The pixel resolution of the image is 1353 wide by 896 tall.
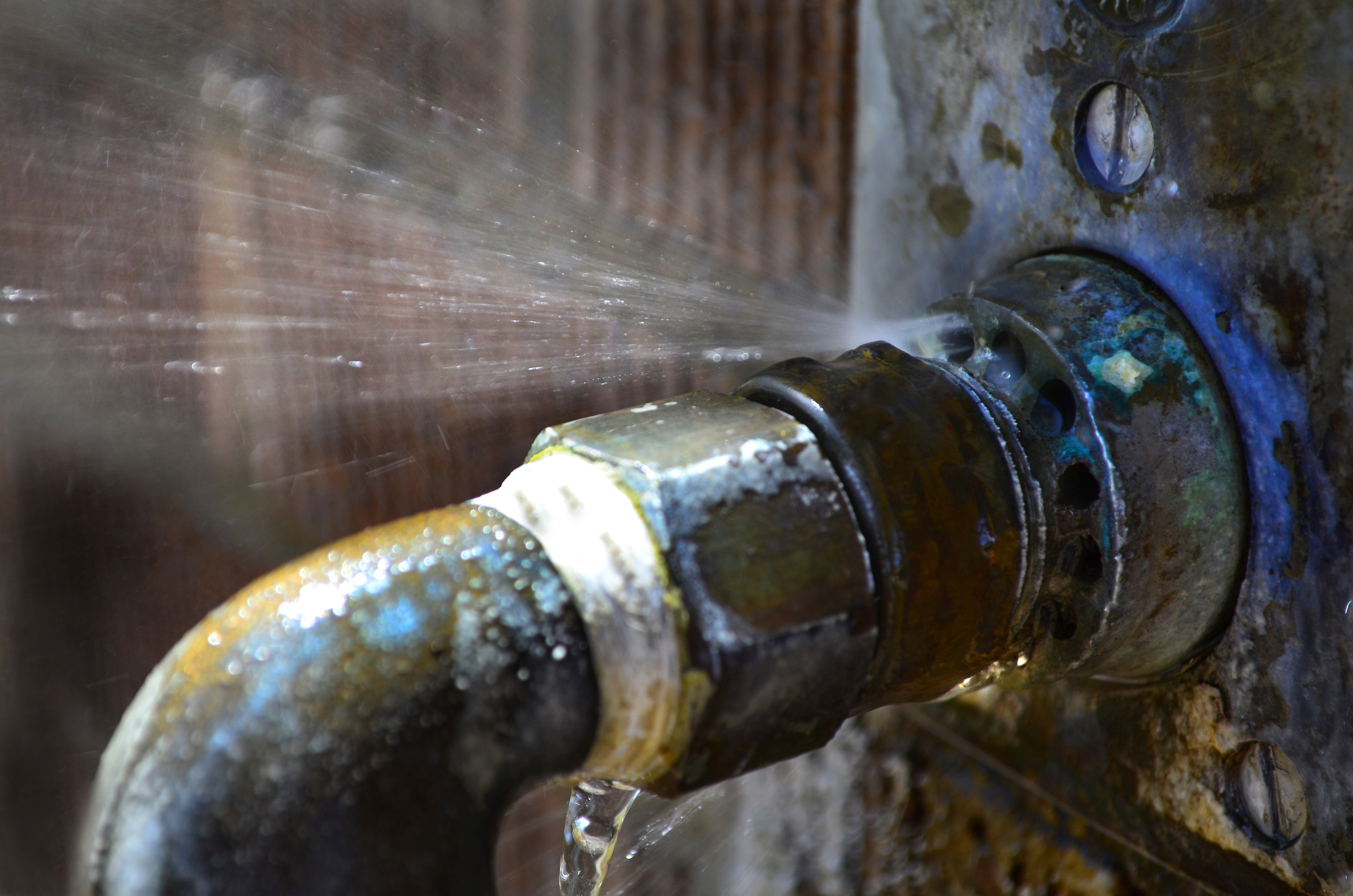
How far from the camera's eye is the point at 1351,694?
537 mm

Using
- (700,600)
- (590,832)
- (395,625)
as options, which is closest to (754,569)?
(700,600)

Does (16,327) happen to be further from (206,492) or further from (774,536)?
(774,536)

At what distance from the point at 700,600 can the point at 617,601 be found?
0.03 meters

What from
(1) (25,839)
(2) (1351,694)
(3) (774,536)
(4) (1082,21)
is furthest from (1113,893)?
(1) (25,839)

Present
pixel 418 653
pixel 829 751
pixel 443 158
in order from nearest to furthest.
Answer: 1. pixel 418 653
2. pixel 443 158
3. pixel 829 751

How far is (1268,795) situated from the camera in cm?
58

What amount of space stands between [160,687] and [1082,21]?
21.3 inches

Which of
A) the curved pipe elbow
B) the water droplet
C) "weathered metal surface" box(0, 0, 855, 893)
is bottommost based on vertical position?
the water droplet

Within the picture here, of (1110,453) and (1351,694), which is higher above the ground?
(1110,453)

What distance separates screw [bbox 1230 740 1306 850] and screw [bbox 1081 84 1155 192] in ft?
1.00

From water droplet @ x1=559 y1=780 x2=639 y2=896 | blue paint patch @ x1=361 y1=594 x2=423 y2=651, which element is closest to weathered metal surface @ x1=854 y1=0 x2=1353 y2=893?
water droplet @ x1=559 y1=780 x2=639 y2=896

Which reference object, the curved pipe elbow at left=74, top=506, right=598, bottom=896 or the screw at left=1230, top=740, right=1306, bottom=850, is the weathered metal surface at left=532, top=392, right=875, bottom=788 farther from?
the screw at left=1230, top=740, right=1306, bottom=850

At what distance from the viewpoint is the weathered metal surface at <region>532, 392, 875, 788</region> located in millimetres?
447

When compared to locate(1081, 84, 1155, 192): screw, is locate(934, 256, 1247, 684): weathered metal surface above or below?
below
